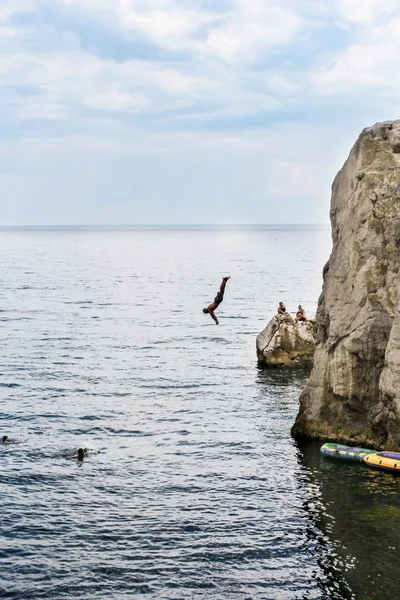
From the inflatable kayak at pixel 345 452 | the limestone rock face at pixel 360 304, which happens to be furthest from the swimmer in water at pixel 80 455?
the inflatable kayak at pixel 345 452

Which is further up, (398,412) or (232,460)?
(398,412)

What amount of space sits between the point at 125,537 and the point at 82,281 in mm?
117744

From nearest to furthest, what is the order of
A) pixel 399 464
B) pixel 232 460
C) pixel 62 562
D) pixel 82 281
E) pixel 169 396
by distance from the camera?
pixel 62 562
pixel 399 464
pixel 232 460
pixel 169 396
pixel 82 281

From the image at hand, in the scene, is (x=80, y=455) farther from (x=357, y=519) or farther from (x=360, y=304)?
(x=360, y=304)

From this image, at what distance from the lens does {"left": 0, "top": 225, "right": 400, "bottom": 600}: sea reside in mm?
27188

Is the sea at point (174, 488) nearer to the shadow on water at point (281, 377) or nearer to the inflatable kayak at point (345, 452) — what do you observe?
the shadow on water at point (281, 377)

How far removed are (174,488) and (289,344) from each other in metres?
26.6

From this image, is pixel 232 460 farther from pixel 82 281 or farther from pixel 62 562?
pixel 82 281

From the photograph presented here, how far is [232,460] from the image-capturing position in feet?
128

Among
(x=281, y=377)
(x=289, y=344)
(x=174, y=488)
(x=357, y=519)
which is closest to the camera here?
(x=357, y=519)

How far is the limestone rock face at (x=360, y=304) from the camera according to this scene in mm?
39125

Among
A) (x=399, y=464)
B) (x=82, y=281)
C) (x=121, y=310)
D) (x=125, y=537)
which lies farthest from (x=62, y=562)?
(x=82, y=281)

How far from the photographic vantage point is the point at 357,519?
31.8 metres

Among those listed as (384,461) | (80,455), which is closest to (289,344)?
(384,461)
